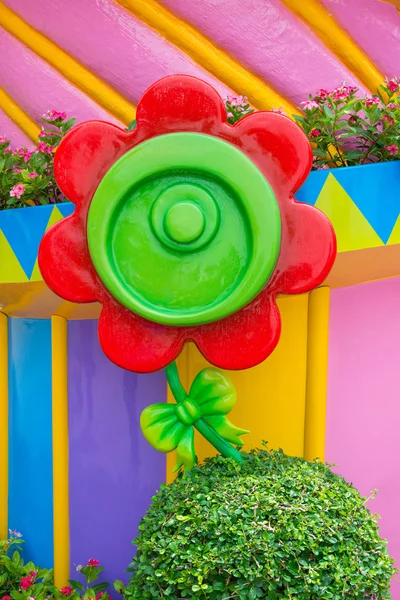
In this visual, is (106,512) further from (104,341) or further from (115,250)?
(115,250)

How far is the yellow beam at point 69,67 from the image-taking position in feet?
8.93

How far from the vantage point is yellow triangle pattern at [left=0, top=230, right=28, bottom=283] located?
103 inches

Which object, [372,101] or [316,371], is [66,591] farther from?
[372,101]

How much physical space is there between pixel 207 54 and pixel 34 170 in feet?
3.01

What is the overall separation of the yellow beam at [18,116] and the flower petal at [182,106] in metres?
0.99

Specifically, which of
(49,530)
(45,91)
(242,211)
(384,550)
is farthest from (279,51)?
(49,530)

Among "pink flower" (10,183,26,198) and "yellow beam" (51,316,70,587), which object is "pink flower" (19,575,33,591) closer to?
"yellow beam" (51,316,70,587)

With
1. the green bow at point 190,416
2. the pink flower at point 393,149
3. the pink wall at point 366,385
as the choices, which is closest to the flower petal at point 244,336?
the green bow at point 190,416

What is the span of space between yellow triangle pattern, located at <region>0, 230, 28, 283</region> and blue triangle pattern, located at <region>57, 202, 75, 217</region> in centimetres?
32

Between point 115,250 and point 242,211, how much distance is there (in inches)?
18.5

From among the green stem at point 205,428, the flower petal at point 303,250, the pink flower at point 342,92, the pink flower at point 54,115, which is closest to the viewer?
the flower petal at point 303,250

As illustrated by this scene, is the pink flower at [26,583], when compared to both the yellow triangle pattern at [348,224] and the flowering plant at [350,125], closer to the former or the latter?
the yellow triangle pattern at [348,224]

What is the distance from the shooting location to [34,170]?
262 centimetres

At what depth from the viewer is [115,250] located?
2.12 meters
